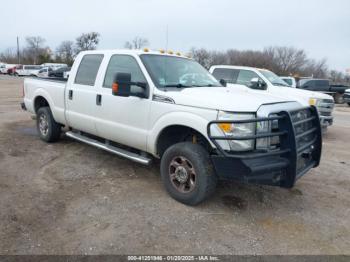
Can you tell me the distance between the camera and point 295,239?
344 centimetres

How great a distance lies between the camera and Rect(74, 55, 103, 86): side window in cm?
536

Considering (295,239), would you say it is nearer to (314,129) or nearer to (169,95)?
(314,129)

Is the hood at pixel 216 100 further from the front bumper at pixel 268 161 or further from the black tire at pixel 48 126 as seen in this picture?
the black tire at pixel 48 126

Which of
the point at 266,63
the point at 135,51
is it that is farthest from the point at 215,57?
the point at 135,51

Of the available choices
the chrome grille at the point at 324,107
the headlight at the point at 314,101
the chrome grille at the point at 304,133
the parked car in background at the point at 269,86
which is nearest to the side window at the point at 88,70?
the chrome grille at the point at 304,133

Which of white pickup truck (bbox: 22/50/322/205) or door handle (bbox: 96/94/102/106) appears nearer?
white pickup truck (bbox: 22/50/322/205)

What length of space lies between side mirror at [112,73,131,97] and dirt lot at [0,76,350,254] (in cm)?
135

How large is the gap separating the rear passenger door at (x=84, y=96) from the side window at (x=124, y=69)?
31 cm

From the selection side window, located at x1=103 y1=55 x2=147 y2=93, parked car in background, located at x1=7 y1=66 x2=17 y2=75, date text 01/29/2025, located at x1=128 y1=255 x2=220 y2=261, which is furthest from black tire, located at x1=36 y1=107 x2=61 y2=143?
parked car in background, located at x1=7 y1=66 x2=17 y2=75

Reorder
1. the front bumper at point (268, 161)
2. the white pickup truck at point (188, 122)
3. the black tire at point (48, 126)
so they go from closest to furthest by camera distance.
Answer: the front bumper at point (268, 161)
the white pickup truck at point (188, 122)
the black tire at point (48, 126)

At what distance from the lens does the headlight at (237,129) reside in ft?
11.7

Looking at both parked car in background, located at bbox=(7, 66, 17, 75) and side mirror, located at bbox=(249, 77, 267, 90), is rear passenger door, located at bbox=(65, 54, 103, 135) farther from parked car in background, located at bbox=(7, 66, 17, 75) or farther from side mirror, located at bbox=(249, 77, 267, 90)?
parked car in background, located at bbox=(7, 66, 17, 75)

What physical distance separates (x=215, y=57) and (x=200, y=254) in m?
52.5

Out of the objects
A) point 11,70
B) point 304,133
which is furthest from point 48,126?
point 11,70
